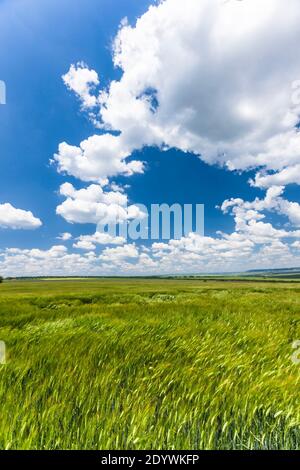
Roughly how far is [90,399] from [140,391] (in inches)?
26.9

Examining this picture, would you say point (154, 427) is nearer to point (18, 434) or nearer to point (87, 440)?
point (87, 440)

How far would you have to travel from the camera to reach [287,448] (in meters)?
2.38

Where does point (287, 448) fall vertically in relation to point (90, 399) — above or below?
below
